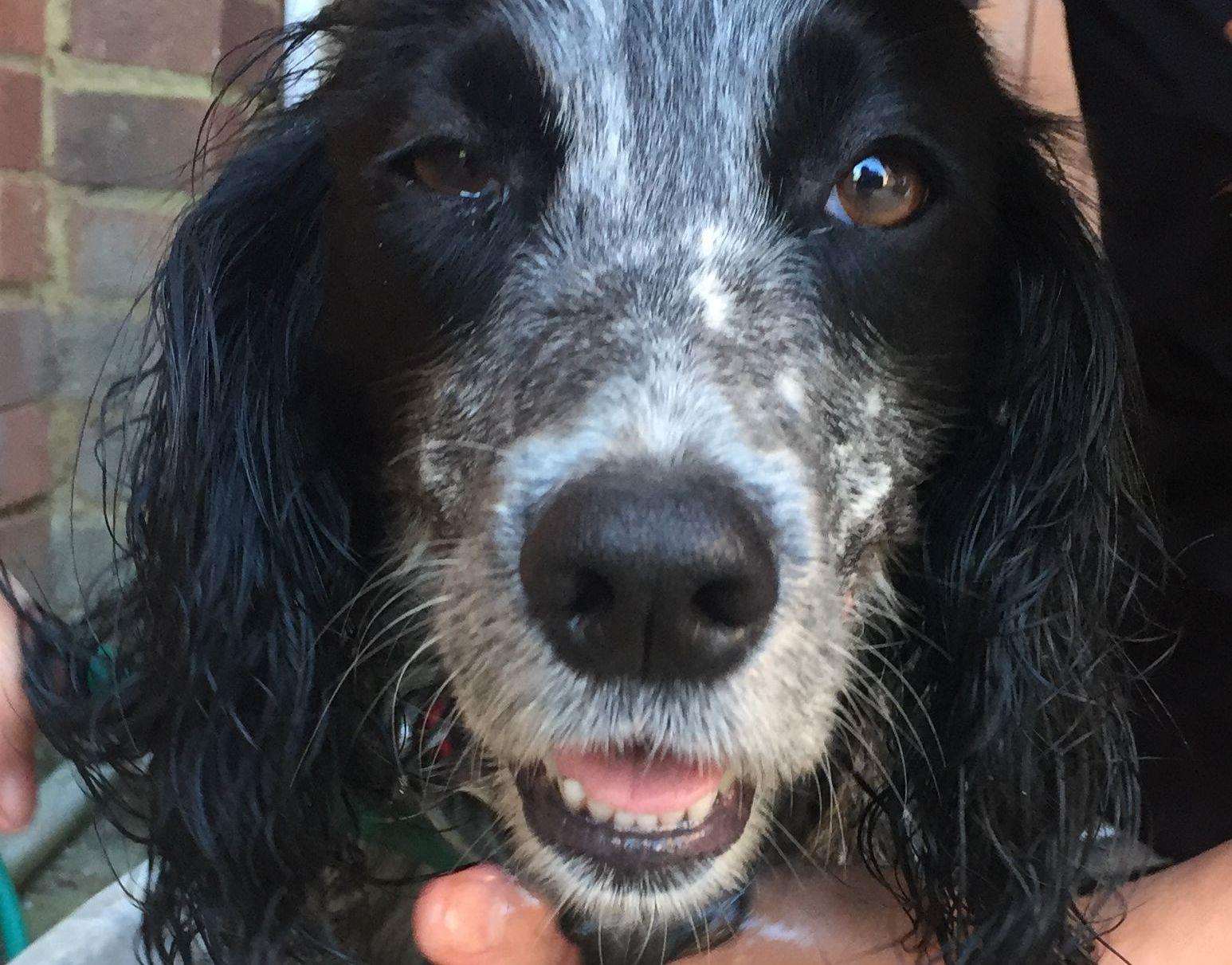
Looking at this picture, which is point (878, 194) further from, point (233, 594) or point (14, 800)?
point (14, 800)

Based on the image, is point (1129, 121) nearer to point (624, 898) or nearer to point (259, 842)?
point (624, 898)

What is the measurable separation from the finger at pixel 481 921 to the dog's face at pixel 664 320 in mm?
67

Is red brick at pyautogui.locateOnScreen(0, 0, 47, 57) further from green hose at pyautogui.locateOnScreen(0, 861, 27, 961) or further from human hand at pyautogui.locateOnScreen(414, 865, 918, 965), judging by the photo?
human hand at pyautogui.locateOnScreen(414, 865, 918, 965)

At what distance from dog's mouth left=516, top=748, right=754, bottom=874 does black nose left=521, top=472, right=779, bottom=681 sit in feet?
0.40

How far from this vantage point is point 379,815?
1.08 metres

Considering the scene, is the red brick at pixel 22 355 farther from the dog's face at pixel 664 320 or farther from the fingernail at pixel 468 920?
the fingernail at pixel 468 920

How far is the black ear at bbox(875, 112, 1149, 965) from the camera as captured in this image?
0.92 meters

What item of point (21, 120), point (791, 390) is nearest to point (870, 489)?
point (791, 390)

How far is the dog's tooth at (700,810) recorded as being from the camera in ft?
2.60

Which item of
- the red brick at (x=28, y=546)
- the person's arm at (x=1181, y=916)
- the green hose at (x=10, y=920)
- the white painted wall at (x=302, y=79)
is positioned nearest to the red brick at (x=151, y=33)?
the white painted wall at (x=302, y=79)

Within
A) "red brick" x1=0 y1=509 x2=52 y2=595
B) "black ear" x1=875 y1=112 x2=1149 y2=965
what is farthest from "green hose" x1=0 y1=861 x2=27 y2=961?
"black ear" x1=875 y1=112 x2=1149 y2=965

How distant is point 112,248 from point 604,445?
115 centimetres

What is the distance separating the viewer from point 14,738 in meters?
0.98

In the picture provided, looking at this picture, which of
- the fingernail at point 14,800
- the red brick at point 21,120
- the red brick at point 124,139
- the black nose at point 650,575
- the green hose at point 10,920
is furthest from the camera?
the red brick at point 124,139
